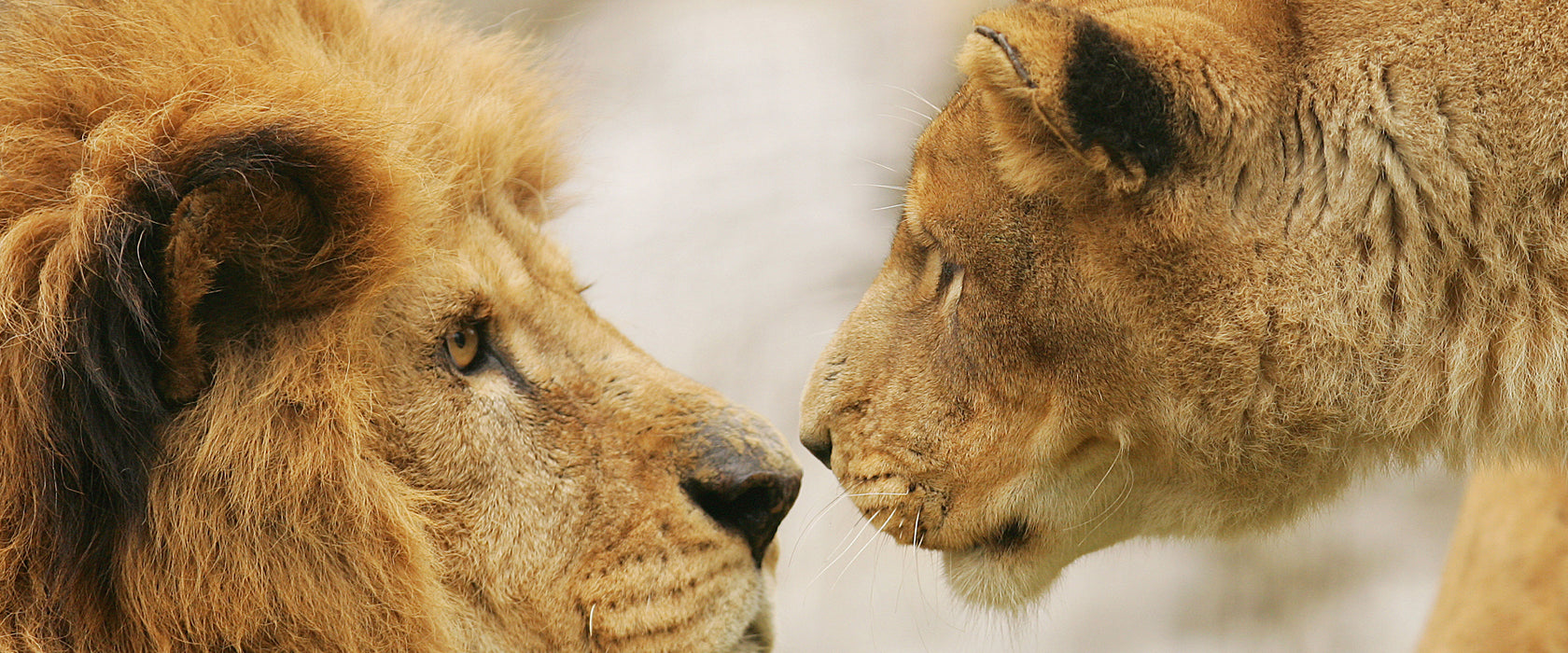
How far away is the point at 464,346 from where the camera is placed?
78.5 inches

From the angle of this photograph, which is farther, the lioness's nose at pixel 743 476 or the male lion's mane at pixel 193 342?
the lioness's nose at pixel 743 476

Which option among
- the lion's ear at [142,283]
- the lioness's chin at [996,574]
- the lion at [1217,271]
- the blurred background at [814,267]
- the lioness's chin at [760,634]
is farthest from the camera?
the blurred background at [814,267]

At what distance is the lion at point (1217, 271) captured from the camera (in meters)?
1.87

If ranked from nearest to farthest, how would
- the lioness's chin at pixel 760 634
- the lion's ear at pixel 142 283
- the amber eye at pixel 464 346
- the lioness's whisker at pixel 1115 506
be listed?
the lion's ear at pixel 142 283, the amber eye at pixel 464 346, the lioness's chin at pixel 760 634, the lioness's whisker at pixel 1115 506

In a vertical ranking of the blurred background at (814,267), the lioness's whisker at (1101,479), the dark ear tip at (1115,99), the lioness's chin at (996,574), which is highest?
the dark ear tip at (1115,99)

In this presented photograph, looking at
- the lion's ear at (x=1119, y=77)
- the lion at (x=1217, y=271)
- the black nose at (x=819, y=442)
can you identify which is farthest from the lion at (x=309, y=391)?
the lion's ear at (x=1119, y=77)

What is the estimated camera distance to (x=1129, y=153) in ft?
6.45

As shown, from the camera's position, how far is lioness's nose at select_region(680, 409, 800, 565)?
2041 millimetres

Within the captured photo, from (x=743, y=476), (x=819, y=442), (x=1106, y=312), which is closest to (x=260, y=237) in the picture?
(x=743, y=476)

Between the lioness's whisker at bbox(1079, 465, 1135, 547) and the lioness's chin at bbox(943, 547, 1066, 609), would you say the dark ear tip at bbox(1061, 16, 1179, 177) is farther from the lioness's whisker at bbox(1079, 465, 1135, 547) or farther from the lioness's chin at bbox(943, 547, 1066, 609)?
the lioness's chin at bbox(943, 547, 1066, 609)

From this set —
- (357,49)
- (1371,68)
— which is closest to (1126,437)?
(1371,68)

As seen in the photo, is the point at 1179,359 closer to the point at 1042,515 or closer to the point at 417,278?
the point at 1042,515

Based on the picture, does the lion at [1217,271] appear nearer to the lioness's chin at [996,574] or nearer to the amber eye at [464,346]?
the lioness's chin at [996,574]

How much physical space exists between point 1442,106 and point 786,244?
3.60m
